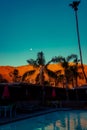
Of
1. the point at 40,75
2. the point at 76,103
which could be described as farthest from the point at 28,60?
the point at 76,103

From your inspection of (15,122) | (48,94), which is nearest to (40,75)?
(48,94)

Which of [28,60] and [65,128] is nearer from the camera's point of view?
[65,128]

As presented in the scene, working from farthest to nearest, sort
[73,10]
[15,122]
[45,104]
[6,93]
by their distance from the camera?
1. [73,10]
2. [45,104]
3. [6,93]
4. [15,122]

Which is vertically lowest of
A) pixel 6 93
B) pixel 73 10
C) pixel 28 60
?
pixel 6 93

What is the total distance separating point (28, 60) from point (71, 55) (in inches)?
273

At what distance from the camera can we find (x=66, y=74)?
39.0 meters

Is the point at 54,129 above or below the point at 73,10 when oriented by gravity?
below

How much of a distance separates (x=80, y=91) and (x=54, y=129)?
29.8m

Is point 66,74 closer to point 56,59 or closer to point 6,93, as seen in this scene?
point 56,59

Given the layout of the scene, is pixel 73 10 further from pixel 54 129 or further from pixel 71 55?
pixel 54 129

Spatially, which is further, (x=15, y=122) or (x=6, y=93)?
(x=6, y=93)

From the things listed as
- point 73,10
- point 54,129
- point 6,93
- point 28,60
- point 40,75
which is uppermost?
point 73,10

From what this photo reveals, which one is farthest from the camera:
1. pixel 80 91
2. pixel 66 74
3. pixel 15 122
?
pixel 80 91

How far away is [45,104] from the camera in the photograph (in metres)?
32.0
